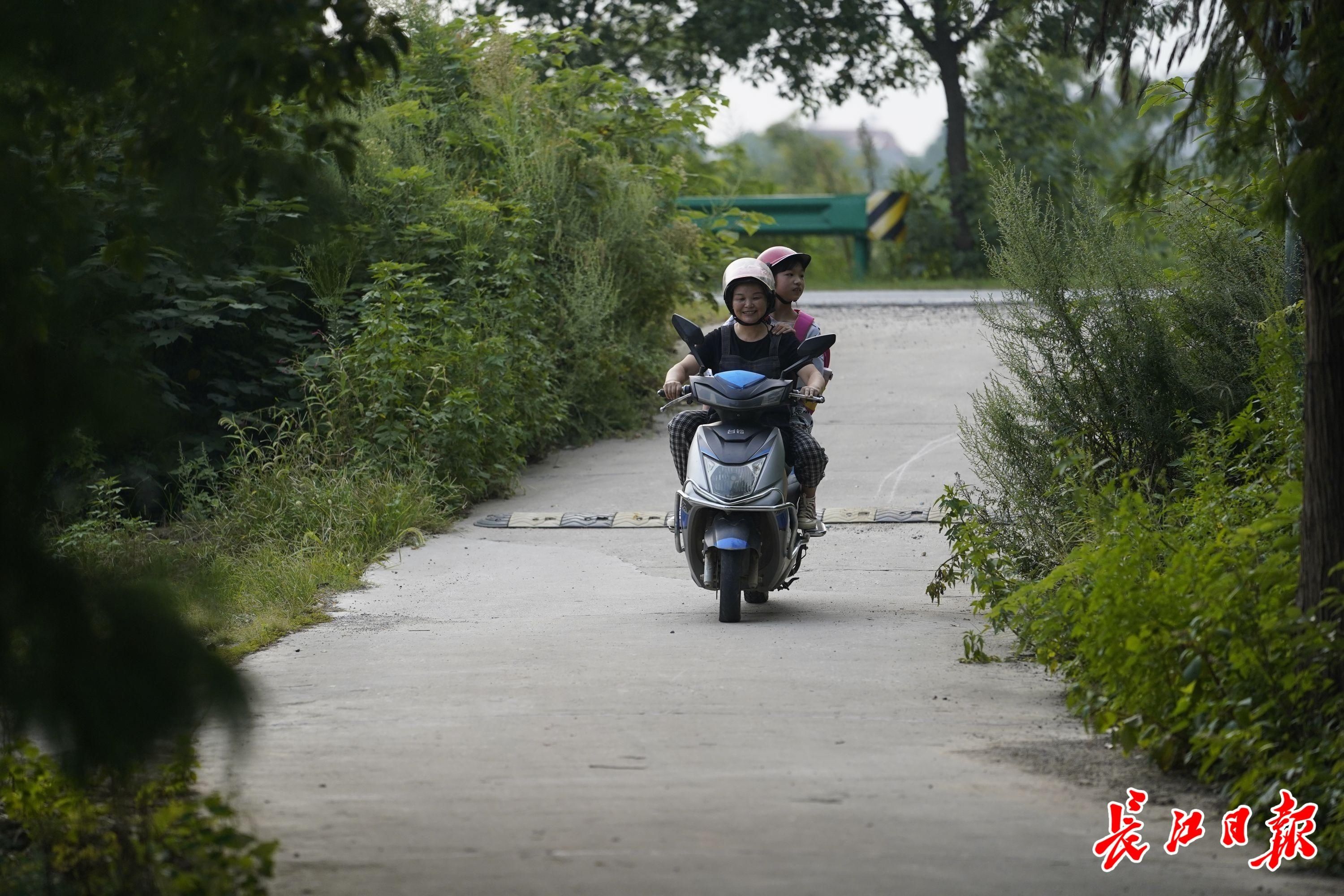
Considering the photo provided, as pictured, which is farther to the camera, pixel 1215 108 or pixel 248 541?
pixel 248 541

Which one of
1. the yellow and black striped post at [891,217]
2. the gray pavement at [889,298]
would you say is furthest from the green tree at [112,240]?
the yellow and black striped post at [891,217]

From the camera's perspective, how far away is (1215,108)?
4895 mm

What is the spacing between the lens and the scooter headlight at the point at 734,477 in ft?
24.3

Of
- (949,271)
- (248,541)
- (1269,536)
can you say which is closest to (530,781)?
(1269,536)

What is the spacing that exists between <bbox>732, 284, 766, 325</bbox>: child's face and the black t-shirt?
0.13m

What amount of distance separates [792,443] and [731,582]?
0.87m

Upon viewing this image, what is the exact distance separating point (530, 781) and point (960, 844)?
4.16 feet

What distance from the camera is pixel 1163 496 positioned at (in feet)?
22.6

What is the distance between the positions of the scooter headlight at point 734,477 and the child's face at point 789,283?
1.42m

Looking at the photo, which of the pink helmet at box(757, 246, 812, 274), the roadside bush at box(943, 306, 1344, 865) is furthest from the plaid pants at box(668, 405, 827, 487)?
the roadside bush at box(943, 306, 1344, 865)

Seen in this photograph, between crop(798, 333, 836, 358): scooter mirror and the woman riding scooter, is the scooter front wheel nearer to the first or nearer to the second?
the woman riding scooter

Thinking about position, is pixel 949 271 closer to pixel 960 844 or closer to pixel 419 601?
pixel 419 601

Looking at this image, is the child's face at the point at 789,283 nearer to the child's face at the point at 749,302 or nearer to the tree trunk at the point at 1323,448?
the child's face at the point at 749,302

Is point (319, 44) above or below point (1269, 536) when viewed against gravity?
above
